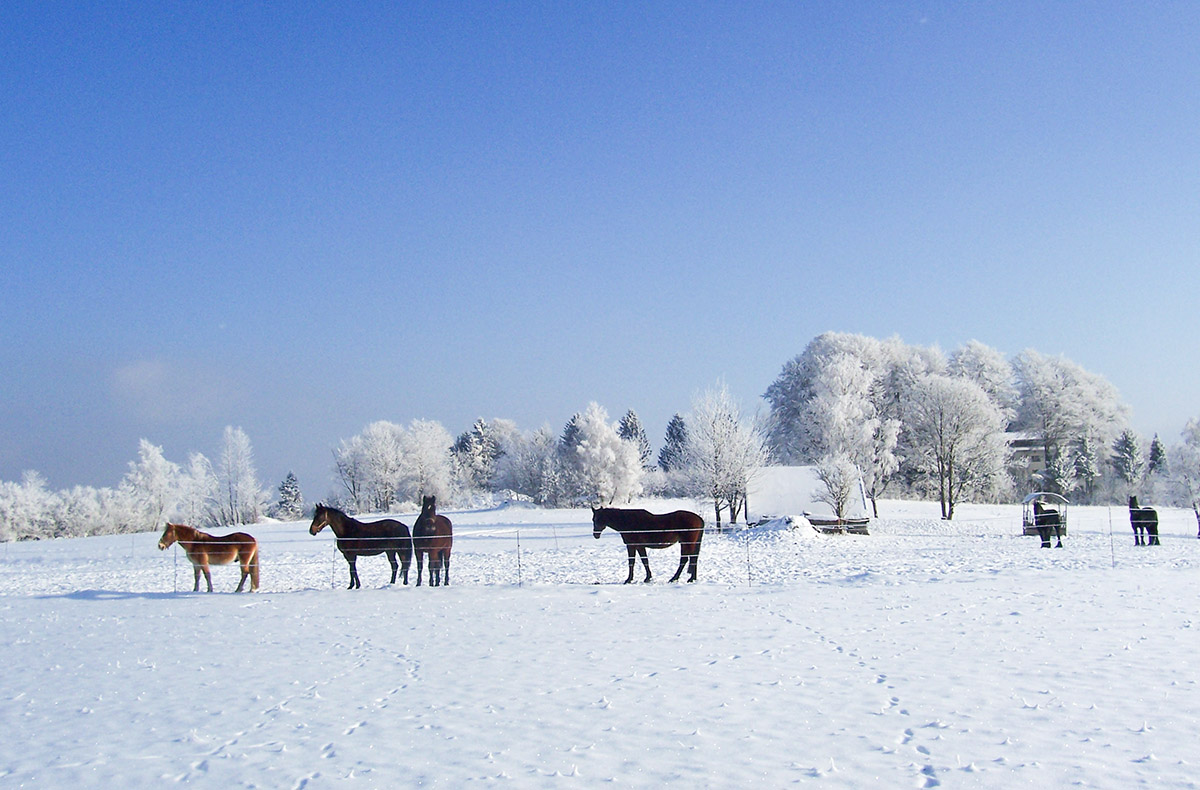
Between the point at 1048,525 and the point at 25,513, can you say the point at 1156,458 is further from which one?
the point at 25,513

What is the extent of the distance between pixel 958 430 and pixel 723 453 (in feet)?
57.5

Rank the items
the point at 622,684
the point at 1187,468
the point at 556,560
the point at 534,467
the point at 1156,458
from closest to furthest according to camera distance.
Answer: the point at 622,684
the point at 556,560
the point at 1187,468
the point at 1156,458
the point at 534,467

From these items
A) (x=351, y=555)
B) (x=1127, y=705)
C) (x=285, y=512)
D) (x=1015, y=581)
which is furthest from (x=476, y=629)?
(x=285, y=512)

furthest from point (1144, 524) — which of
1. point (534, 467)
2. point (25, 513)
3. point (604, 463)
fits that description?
point (25, 513)

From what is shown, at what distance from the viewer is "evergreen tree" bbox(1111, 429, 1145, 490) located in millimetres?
52625

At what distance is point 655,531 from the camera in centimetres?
1544

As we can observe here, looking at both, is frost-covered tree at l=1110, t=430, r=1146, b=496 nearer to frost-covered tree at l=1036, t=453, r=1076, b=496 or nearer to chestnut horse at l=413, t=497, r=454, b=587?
frost-covered tree at l=1036, t=453, r=1076, b=496

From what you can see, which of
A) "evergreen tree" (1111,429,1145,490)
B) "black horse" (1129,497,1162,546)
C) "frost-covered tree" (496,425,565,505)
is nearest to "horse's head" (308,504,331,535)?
"black horse" (1129,497,1162,546)

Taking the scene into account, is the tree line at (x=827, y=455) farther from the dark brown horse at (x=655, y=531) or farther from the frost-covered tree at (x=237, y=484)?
the dark brown horse at (x=655, y=531)

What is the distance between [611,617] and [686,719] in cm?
515

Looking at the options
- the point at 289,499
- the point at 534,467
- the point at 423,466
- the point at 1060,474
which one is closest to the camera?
the point at 1060,474

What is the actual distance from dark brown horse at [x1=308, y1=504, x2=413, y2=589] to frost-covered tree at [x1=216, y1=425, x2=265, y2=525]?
46809 millimetres

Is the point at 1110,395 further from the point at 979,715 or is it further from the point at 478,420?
the point at 478,420

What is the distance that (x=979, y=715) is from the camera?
616cm
